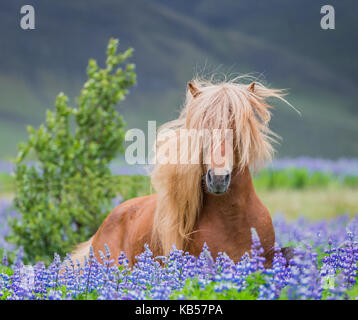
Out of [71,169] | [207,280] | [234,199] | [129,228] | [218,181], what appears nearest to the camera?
[207,280]

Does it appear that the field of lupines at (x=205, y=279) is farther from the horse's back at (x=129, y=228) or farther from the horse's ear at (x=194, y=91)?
the horse's ear at (x=194, y=91)

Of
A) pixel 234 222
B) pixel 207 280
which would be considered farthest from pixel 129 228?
pixel 207 280

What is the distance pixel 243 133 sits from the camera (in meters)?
3.29

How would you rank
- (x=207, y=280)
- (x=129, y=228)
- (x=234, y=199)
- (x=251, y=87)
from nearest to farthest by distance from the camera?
(x=207, y=280) < (x=234, y=199) < (x=251, y=87) < (x=129, y=228)

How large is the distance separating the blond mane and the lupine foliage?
393mm

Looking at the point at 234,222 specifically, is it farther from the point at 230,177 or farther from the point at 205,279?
the point at 205,279

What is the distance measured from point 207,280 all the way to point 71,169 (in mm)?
4157

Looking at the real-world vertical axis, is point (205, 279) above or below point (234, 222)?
below

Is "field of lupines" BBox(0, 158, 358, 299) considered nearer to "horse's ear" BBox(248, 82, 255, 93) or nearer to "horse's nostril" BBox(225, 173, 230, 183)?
"horse's nostril" BBox(225, 173, 230, 183)

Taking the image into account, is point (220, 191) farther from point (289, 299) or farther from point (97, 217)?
point (97, 217)

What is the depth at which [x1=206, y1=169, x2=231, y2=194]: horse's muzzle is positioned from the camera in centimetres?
302

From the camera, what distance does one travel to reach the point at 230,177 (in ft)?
10.4

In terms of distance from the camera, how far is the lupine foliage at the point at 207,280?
2406 mm
